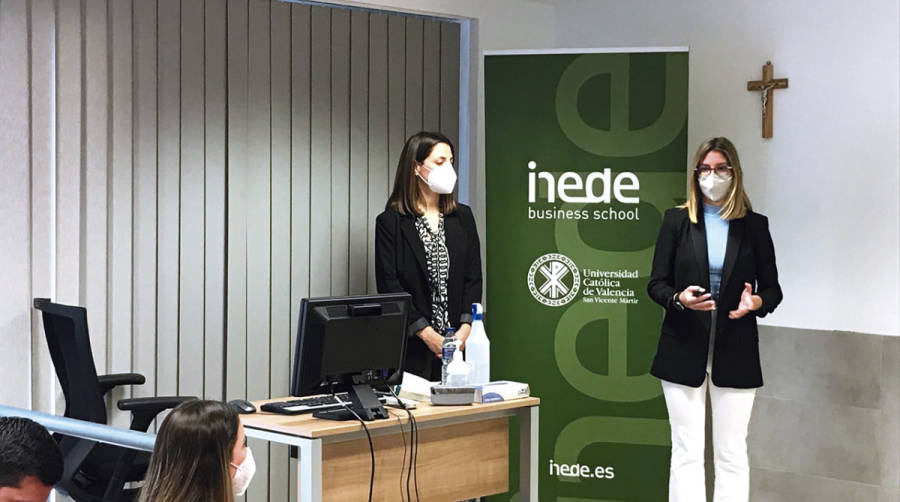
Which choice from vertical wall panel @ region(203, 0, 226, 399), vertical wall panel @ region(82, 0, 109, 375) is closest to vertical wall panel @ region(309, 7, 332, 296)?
vertical wall panel @ region(203, 0, 226, 399)

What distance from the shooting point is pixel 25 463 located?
2.12 meters

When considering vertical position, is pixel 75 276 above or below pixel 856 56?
below

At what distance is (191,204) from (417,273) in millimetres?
1010

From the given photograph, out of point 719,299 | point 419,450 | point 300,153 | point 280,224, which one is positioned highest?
point 300,153

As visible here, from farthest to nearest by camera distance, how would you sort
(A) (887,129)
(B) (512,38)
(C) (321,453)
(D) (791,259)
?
(B) (512,38) < (D) (791,259) < (A) (887,129) < (C) (321,453)

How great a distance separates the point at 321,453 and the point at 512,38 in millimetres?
3063

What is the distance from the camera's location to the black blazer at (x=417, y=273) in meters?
4.66

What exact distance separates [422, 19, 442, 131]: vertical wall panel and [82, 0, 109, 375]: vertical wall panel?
1644mm

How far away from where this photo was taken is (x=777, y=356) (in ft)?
16.8

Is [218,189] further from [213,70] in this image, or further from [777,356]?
[777,356]

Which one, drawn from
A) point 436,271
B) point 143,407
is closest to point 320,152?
point 436,271

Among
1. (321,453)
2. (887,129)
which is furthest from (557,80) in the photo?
(321,453)

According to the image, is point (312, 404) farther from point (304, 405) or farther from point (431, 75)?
point (431, 75)

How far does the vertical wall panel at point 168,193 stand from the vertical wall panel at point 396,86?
1.11 metres
